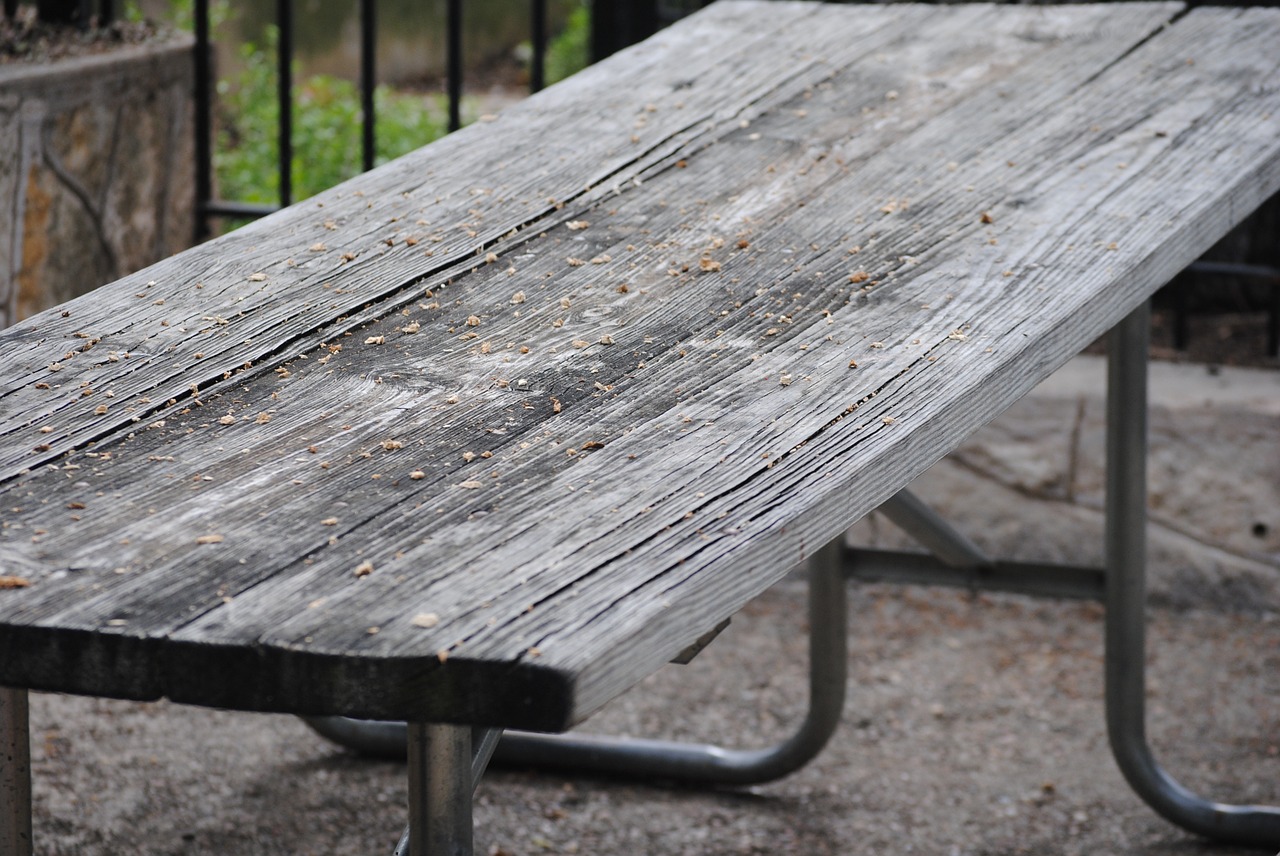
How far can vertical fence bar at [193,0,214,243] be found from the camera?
2965 millimetres

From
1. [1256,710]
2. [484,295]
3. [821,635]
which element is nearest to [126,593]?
[484,295]

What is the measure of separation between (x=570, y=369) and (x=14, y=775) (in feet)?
1.83

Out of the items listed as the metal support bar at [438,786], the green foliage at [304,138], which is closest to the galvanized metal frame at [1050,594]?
the metal support bar at [438,786]

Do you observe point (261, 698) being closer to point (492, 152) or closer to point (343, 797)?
point (492, 152)

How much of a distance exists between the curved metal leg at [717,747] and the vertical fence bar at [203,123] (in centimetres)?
127

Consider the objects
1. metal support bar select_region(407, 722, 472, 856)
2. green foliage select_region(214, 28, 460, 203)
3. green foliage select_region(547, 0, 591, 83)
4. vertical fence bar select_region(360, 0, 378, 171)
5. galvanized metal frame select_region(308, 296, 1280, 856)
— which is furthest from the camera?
green foliage select_region(547, 0, 591, 83)

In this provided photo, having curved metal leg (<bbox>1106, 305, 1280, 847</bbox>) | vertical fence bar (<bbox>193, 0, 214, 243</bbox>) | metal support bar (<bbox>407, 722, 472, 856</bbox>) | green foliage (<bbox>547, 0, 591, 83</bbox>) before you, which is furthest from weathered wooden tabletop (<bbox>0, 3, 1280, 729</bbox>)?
green foliage (<bbox>547, 0, 591, 83</bbox>)

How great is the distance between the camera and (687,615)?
86 cm

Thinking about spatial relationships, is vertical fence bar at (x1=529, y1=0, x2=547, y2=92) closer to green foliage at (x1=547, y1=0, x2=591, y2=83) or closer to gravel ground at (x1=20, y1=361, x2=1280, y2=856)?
gravel ground at (x1=20, y1=361, x2=1280, y2=856)

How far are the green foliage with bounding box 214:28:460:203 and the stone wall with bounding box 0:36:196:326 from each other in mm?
722

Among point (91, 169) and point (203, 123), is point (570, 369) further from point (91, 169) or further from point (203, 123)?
point (203, 123)

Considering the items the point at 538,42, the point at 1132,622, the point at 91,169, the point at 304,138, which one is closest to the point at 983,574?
the point at 1132,622

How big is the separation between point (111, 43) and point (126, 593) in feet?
8.00

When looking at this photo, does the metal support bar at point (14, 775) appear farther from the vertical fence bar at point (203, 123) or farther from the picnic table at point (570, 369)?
the vertical fence bar at point (203, 123)
